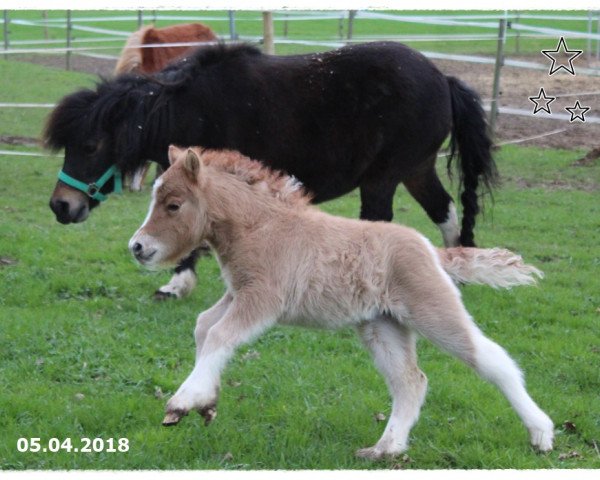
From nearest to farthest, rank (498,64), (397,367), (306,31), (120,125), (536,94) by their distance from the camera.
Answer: (397,367) < (120,125) < (498,64) < (536,94) < (306,31)

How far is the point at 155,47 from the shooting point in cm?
1312

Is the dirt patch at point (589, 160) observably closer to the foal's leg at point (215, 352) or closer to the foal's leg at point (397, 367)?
the foal's leg at point (397, 367)

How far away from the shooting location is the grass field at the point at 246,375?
4820 millimetres

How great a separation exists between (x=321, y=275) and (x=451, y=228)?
3947 mm

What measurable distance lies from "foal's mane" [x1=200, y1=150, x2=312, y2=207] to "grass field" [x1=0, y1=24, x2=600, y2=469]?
1163mm

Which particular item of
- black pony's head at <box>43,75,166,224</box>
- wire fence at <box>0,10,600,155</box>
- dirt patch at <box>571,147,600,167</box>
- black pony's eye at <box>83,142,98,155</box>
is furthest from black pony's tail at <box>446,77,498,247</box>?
wire fence at <box>0,10,600,155</box>

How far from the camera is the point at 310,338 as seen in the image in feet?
21.9

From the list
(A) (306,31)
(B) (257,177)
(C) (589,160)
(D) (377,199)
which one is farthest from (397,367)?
(A) (306,31)

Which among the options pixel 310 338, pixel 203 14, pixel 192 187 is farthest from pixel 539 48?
pixel 192 187

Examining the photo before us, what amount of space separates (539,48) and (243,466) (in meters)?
22.8

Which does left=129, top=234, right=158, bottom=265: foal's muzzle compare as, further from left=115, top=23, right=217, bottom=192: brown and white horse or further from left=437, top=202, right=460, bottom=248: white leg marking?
left=115, top=23, right=217, bottom=192: brown and white horse

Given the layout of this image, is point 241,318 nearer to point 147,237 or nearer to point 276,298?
point 276,298
